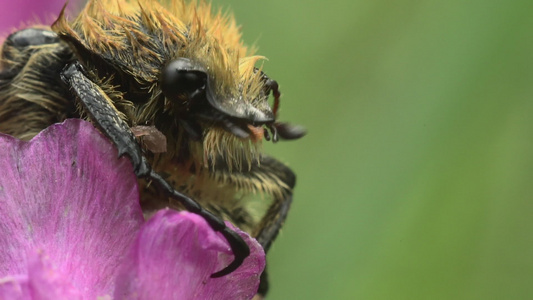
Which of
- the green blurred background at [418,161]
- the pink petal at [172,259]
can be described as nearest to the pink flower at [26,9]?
the green blurred background at [418,161]

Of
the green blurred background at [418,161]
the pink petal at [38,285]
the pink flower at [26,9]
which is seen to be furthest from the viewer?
the pink flower at [26,9]

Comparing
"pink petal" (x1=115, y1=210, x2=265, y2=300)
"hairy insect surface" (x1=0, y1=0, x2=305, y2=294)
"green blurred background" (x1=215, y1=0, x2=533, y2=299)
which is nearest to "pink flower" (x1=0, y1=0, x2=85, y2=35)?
"green blurred background" (x1=215, y1=0, x2=533, y2=299)

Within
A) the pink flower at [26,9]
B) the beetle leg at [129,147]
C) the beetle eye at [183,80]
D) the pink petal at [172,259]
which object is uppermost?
the beetle eye at [183,80]

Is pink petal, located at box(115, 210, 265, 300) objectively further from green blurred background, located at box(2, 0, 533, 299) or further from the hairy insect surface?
green blurred background, located at box(2, 0, 533, 299)

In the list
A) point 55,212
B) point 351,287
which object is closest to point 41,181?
point 55,212

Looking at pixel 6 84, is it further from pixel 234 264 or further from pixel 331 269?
pixel 331 269

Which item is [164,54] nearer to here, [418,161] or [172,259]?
[172,259]

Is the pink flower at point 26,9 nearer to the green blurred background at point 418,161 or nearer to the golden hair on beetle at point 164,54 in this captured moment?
the green blurred background at point 418,161
